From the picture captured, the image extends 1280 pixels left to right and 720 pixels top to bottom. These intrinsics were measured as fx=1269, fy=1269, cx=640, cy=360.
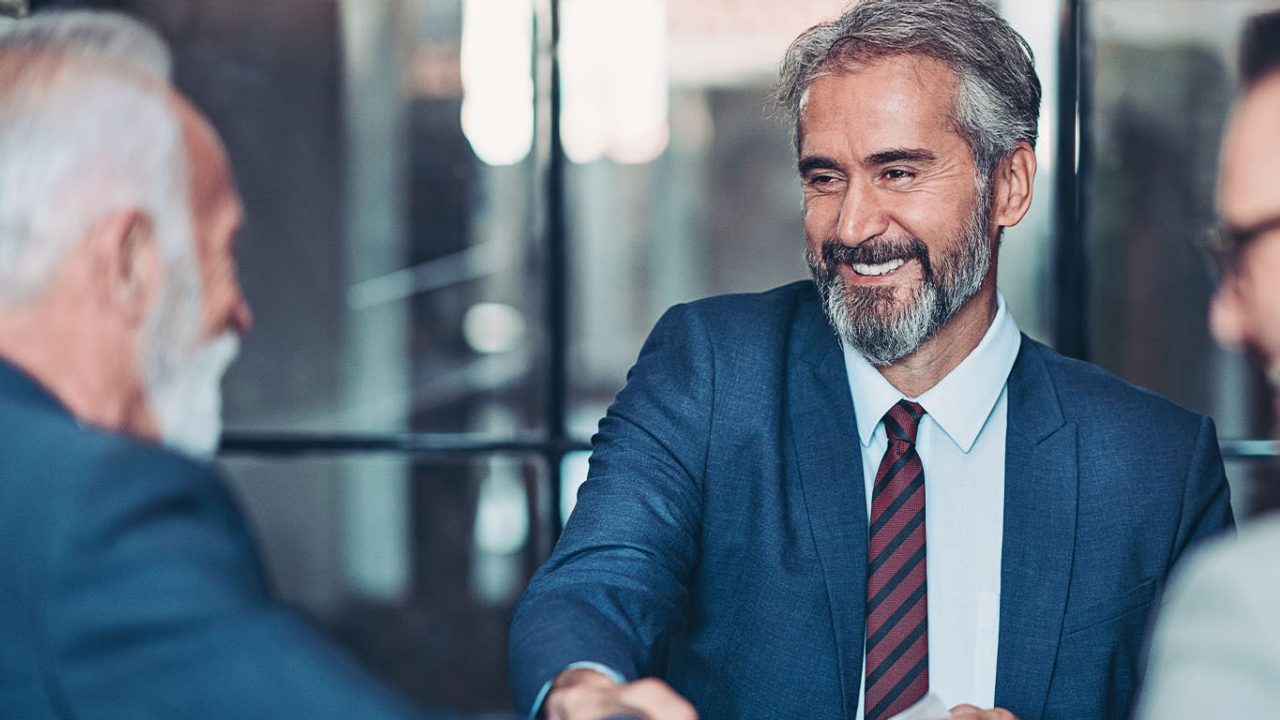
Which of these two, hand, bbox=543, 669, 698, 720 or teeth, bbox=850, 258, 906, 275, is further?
teeth, bbox=850, 258, 906, 275

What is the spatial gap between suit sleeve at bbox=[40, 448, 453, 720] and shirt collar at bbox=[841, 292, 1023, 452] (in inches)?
45.3

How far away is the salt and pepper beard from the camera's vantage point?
6.37 ft

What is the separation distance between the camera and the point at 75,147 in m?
1.09

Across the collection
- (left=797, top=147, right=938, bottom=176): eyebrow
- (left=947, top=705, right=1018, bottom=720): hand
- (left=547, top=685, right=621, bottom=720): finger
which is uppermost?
(left=797, top=147, right=938, bottom=176): eyebrow

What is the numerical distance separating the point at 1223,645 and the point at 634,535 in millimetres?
984

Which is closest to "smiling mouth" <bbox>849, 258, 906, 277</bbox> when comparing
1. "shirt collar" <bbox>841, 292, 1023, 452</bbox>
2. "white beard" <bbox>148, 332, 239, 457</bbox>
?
"shirt collar" <bbox>841, 292, 1023, 452</bbox>

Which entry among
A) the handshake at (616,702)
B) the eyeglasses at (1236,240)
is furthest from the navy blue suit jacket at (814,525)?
the eyeglasses at (1236,240)

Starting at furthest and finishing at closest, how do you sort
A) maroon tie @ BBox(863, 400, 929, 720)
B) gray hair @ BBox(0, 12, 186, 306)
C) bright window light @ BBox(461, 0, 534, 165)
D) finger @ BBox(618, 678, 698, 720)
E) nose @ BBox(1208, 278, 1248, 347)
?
bright window light @ BBox(461, 0, 534, 165)
maroon tie @ BBox(863, 400, 929, 720)
finger @ BBox(618, 678, 698, 720)
nose @ BBox(1208, 278, 1248, 347)
gray hair @ BBox(0, 12, 186, 306)

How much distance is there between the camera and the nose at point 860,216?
194 centimetres

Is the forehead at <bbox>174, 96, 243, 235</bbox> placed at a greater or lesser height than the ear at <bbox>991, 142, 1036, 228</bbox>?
greater

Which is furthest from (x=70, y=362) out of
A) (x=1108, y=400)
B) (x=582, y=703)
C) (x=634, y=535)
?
(x=1108, y=400)

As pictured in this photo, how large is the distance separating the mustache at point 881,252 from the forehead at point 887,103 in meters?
0.15

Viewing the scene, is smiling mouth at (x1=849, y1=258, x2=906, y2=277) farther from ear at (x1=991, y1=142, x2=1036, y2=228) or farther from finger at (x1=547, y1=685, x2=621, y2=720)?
finger at (x1=547, y1=685, x2=621, y2=720)

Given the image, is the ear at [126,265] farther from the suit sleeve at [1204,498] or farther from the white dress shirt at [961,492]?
the suit sleeve at [1204,498]
